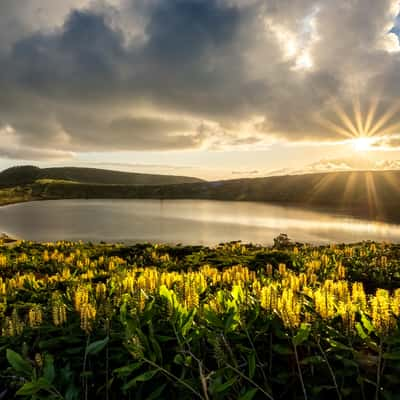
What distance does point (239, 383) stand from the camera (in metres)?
2.44

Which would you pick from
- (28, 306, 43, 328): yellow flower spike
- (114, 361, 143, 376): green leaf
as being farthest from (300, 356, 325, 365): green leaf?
(28, 306, 43, 328): yellow flower spike

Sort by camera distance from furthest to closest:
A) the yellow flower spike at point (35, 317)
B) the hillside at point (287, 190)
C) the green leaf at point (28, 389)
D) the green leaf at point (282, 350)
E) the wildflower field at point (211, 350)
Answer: the hillside at point (287, 190) → the yellow flower spike at point (35, 317) → the green leaf at point (282, 350) → the wildflower field at point (211, 350) → the green leaf at point (28, 389)

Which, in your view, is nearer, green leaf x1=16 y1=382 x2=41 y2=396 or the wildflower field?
green leaf x1=16 y1=382 x2=41 y2=396

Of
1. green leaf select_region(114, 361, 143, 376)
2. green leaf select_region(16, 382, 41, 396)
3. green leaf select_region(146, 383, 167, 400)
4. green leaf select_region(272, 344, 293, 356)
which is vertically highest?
green leaf select_region(272, 344, 293, 356)

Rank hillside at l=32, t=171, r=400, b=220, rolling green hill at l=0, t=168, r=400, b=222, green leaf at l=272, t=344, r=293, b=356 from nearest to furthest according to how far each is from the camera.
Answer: green leaf at l=272, t=344, r=293, b=356, hillside at l=32, t=171, r=400, b=220, rolling green hill at l=0, t=168, r=400, b=222

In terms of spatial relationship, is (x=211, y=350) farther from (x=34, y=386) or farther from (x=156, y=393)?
(x=34, y=386)

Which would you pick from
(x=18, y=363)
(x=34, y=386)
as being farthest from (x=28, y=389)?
(x=18, y=363)

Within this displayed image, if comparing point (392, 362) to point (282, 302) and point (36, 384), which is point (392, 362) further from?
point (36, 384)

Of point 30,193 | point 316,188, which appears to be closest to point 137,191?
point 30,193

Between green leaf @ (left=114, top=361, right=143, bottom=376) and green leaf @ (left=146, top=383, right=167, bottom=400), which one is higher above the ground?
green leaf @ (left=114, top=361, right=143, bottom=376)

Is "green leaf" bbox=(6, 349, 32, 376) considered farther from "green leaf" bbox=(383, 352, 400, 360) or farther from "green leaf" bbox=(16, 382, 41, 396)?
"green leaf" bbox=(383, 352, 400, 360)

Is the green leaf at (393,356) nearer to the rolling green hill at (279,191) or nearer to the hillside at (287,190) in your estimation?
the hillside at (287,190)

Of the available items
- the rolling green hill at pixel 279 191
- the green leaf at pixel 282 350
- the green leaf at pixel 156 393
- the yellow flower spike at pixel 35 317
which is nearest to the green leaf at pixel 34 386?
the green leaf at pixel 156 393

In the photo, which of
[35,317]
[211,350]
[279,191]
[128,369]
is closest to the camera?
[128,369]
